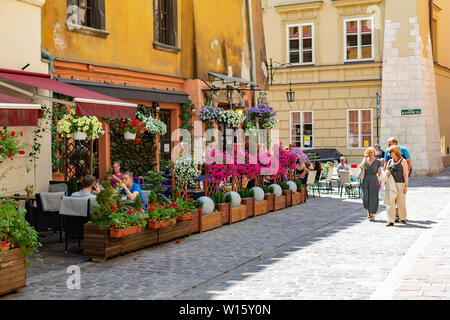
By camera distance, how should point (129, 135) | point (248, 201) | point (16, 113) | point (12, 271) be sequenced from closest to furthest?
point (12, 271) → point (16, 113) → point (248, 201) → point (129, 135)

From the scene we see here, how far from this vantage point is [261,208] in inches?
568

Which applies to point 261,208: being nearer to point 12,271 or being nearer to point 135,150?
point 135,150

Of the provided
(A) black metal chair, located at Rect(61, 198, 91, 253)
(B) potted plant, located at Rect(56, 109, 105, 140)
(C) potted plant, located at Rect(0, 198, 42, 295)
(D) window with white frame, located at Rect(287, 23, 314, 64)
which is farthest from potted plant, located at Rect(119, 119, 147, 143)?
(D) window with white frame, located at Rect(287, 23, 314, 64)

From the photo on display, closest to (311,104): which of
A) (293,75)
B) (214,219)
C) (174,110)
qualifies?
(293,75)

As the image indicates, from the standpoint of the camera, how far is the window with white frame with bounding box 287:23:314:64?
2877 centimetres

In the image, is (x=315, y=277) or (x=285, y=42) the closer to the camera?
(x=315, y=277)

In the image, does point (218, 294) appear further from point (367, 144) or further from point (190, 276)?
point (367, 144)

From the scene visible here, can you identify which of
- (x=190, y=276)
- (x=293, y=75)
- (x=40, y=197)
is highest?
(x=293, y=75)

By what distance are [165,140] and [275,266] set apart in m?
9.36

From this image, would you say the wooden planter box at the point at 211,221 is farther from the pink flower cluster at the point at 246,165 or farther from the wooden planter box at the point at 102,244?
the wooden planter box at the point at 102,244

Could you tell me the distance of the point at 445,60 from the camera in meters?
33.0

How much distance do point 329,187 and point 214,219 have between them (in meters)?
9.94

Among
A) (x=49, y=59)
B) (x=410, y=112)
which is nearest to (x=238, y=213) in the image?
(x=49, y=59)

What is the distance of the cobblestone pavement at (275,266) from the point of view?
709cm
